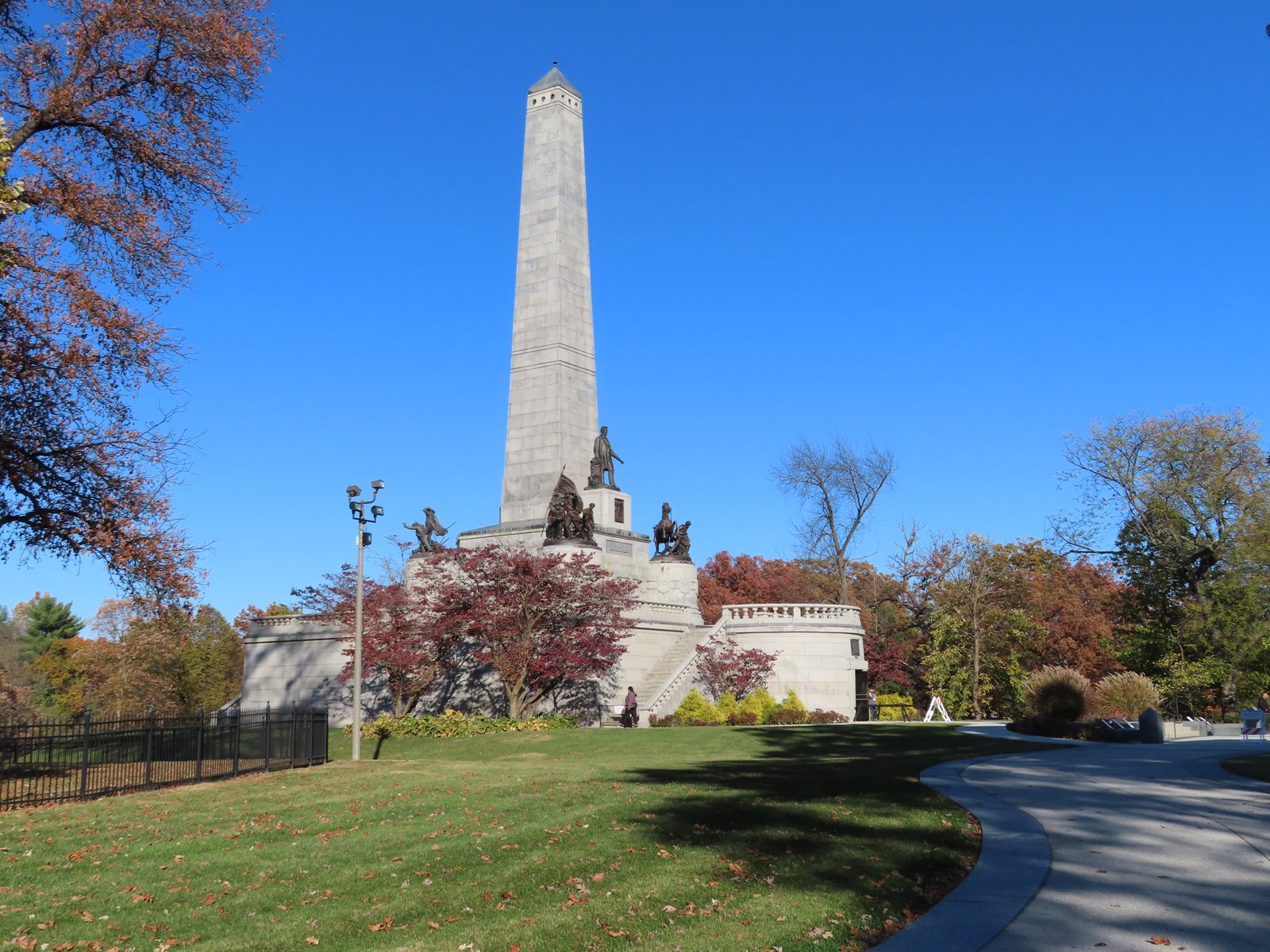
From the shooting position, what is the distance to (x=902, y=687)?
63.8 m

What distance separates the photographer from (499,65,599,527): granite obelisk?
4547 cm

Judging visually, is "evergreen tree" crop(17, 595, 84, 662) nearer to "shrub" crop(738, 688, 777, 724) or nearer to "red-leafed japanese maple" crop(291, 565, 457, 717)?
"red-leafed japanese maple" crop(291, 565, 457, 717)

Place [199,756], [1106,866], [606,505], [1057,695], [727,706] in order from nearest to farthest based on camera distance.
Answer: [1106,866] < [199,756] < [1057,695] < [727,706] < [606,505]

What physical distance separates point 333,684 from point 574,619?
15029 mm

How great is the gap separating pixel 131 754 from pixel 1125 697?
2700 centimetres

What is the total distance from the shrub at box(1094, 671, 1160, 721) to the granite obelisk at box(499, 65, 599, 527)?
72.7 feet

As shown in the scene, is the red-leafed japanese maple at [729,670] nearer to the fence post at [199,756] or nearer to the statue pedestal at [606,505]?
the statue pedestal at [606,505]

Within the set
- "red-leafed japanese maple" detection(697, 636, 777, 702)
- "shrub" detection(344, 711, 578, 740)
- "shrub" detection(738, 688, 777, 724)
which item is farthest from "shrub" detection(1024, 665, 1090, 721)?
"shrub" detection(344, 711, 578, 740)

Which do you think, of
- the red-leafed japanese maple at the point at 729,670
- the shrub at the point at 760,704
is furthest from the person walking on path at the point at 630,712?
the red-leafed japanese maple at the point at 729,670

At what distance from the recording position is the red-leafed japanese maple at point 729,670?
Result: 1661 inches

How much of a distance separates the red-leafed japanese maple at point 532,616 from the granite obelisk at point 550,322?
7.57 meters

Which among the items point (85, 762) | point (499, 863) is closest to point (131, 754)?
point (85, 762)

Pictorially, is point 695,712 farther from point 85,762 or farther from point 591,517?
point 85,762

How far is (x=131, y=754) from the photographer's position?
20406 mm
